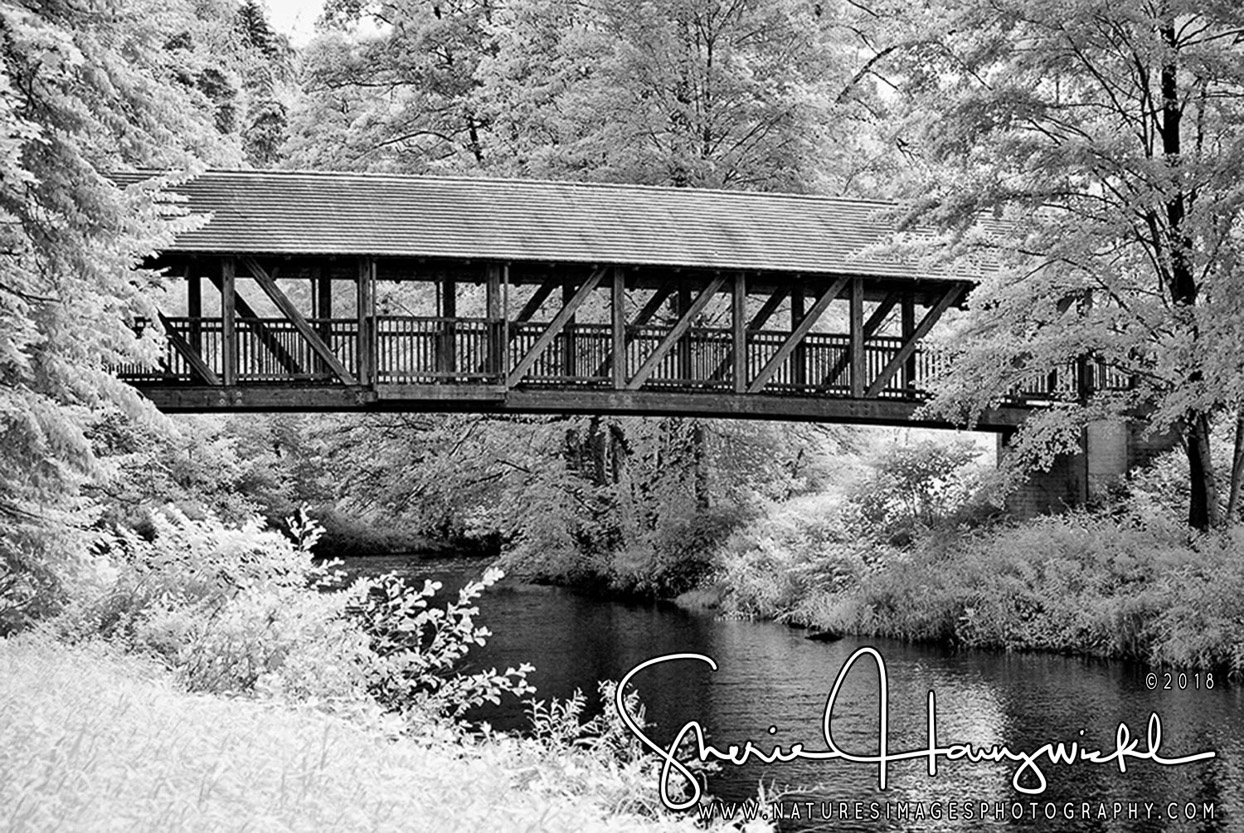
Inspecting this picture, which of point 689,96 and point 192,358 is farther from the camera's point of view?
point 689,96

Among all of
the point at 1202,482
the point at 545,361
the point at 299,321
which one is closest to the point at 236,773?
the point at 299,321

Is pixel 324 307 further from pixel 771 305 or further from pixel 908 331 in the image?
pixel 908 331

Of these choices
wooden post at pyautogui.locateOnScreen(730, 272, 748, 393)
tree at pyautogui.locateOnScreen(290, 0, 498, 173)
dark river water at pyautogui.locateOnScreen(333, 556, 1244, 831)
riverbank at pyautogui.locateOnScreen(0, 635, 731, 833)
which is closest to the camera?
riverbank at pyautogui.locateOnScreen(0, 635, 731, 833)

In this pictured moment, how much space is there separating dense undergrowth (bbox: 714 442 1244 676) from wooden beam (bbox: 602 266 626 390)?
3605 millimetres

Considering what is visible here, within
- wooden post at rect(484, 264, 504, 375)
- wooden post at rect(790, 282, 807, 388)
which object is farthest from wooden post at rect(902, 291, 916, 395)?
wooden post at rect(484, 264, 504, 375)

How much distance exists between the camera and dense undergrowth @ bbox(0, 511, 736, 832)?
503cm

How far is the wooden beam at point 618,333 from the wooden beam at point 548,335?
1.32ft

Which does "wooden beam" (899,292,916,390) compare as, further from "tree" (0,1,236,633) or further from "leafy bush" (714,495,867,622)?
"tree" (0,1,236,633)

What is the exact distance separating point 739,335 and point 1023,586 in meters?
5.50

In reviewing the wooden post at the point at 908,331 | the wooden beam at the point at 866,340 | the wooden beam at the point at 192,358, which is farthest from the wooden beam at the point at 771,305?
the wooden beam at the point at 192,358

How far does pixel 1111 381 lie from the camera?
21297 mm

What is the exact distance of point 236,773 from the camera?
210 inches

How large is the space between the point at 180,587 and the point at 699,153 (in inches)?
694

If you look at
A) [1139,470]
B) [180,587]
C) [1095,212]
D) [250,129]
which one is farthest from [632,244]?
[250,129]
